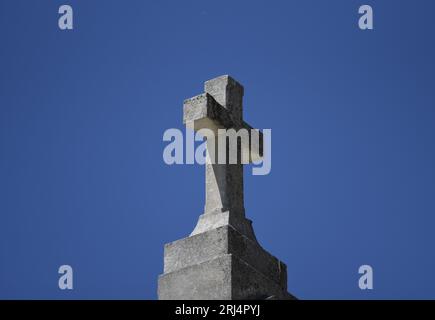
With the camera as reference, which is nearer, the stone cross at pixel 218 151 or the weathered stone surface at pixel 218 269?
the weathered stone surface at pixel 218 269

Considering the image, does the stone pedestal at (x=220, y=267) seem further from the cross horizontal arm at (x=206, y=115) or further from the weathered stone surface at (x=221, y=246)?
the cross horizontal arm at (x=206, y=115)

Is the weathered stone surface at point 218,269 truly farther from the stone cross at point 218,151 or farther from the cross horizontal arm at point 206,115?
the cross horizontal arm at point 206,115

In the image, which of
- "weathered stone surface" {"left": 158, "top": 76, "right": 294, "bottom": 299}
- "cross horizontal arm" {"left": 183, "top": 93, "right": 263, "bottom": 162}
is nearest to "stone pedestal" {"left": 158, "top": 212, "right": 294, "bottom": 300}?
"weathered stone surface" {"left": 158, "top": 76, "right": 294, "bottom": 299}

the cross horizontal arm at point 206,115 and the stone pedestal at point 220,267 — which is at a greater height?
the cross horizontal arm at point 206,115

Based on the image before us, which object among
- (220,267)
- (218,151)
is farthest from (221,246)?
(218,151)

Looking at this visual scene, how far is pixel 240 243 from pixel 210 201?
757mm

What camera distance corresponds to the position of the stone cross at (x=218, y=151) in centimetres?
1250

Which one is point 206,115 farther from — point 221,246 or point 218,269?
point 218,269

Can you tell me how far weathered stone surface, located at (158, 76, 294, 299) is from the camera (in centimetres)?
1170

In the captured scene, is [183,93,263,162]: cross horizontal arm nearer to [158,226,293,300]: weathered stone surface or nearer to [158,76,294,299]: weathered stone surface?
[158,76,294,299]: weathered stone surface

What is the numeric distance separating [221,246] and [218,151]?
1.35 meters

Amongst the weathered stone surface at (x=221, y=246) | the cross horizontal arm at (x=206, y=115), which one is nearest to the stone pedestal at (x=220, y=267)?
the weathered stone surface at (x=221, y=246)

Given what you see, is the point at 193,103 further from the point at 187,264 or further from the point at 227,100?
the point at 187,264
